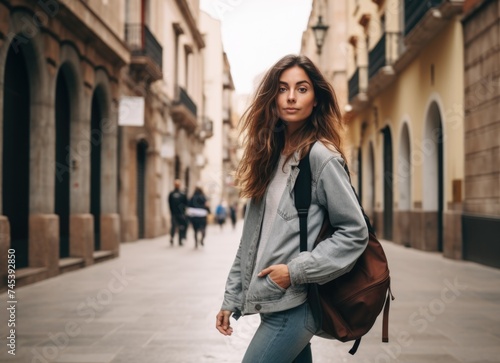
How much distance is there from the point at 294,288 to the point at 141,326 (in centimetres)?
450

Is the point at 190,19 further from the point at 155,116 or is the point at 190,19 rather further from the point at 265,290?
the point at 265,290

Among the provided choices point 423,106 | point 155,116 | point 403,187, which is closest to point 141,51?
point 155,116

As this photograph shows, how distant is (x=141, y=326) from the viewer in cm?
643

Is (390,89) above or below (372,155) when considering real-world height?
above

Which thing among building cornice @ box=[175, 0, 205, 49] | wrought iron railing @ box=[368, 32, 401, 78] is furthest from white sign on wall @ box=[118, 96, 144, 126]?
building cornice @ box=[175, 0, 205, 49]

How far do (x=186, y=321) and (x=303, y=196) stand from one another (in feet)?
15.4

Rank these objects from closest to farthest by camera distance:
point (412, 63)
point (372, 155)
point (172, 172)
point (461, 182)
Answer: point (461, 182) → point (412, 63) → point (372, 155) → point (172, 172)

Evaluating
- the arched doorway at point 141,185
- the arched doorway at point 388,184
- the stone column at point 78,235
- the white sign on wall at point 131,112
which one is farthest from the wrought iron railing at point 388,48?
the stone column at point 78,235

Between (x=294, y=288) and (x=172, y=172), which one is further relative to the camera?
(x=172, y=172)

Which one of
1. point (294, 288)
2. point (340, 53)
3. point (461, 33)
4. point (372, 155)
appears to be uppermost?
point (340, 53)

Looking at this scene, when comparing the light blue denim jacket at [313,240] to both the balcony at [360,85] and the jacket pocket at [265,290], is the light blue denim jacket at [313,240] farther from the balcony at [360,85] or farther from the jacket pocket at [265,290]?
the balcony at [360,85]

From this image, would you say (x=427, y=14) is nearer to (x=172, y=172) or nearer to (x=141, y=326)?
(x=141, y=326)

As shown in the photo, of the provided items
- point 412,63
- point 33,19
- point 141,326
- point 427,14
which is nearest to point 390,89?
point 412,63

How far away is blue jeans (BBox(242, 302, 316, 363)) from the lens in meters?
2.24
